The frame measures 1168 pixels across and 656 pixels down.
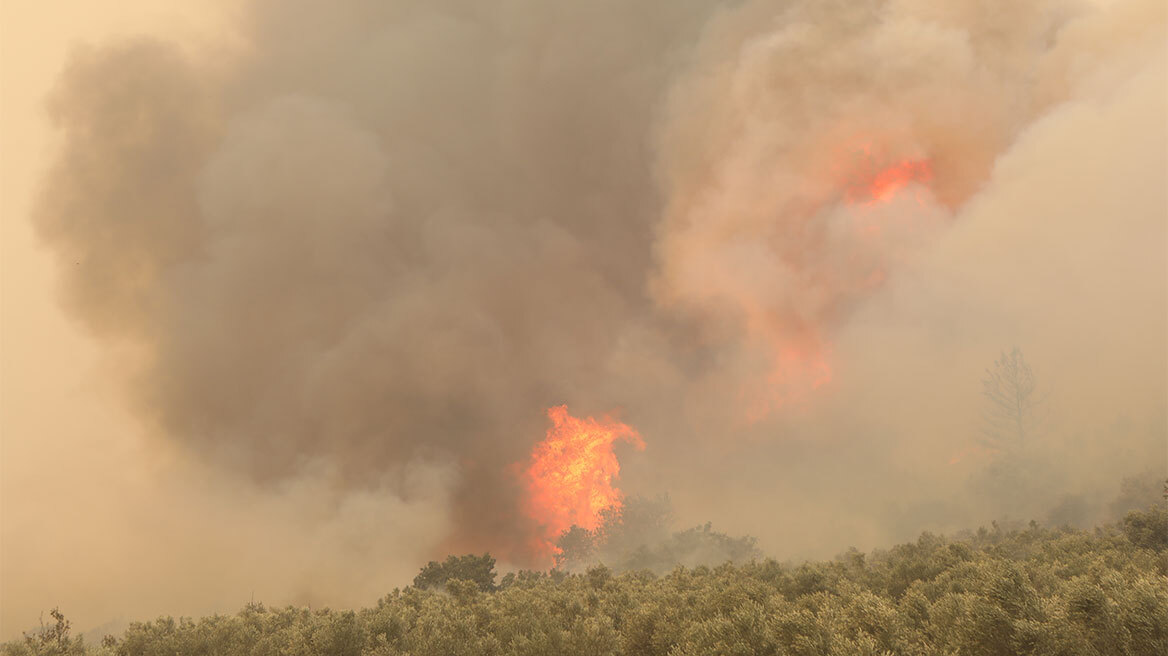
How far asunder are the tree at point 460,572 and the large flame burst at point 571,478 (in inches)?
2106

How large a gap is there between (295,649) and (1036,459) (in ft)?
499

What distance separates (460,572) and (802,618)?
6951 cm

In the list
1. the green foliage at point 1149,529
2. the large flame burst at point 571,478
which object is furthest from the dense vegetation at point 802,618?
the large flame burst at point 571,478

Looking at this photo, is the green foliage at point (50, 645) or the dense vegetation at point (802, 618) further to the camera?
the green foliage at point (50, 645)

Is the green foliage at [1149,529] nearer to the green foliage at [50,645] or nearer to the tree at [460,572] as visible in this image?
the tree at [460,572]

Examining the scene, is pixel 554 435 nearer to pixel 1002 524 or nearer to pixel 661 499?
pixel 661 499

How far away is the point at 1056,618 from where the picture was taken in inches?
1003

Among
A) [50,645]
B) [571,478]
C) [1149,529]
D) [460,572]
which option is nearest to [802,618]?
[1149,529]

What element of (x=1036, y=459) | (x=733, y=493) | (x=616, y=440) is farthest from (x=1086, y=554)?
(x=616, y=440)

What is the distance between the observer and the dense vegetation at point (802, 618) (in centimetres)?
2614

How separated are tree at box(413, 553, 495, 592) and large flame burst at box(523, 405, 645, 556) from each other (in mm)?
53484

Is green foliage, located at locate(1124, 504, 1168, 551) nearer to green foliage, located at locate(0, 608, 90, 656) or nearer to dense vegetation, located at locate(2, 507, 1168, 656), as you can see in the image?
dense vegetation, located at locate(2, 507, 1168, 656)

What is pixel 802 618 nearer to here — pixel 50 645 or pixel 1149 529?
pixel 1149 529

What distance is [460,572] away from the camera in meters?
90.1
